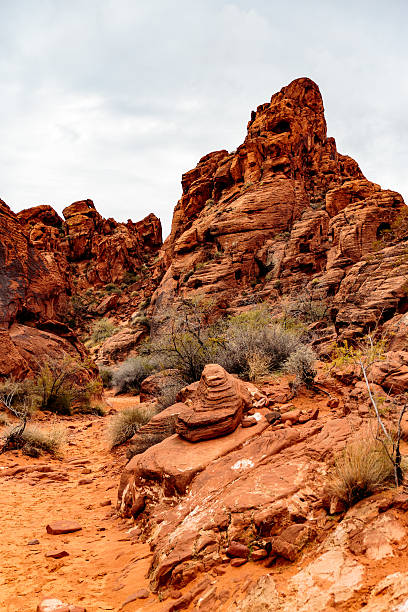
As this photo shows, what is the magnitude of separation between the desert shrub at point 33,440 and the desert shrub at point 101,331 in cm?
2652

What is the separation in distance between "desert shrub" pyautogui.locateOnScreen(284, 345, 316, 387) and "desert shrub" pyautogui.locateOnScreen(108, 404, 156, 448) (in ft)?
12.0

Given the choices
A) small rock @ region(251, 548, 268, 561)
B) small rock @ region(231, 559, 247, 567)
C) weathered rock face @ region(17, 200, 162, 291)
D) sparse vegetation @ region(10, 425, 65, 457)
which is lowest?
sparse vegetation @ region(10, 425, 65, 457)

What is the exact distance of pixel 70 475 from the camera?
695cm

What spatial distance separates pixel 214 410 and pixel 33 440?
5.52m

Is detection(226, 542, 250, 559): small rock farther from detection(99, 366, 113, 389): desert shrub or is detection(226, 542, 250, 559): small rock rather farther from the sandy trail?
detection(99, 366, 113, 389): desert shrub

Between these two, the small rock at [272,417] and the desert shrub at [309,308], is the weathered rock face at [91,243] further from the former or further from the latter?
the small rock at [272,417]

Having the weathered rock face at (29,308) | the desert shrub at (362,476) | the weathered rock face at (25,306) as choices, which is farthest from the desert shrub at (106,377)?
the desert shrub at (362,476)

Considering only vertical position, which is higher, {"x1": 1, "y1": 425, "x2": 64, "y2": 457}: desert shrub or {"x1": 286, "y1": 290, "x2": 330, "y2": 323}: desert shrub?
{"x1": 286, "y1": 290, "x2": 330, "y2": 323}: desert shrub

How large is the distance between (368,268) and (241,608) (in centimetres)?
1346

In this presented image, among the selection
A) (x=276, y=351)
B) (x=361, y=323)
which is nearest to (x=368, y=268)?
(x=361, y=323)

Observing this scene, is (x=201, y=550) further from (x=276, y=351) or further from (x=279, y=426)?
(x=276, y=351)

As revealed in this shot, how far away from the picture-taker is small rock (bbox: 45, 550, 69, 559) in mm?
3586

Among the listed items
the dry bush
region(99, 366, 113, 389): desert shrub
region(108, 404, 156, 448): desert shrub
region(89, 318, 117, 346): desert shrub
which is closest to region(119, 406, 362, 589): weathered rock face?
the dry bush

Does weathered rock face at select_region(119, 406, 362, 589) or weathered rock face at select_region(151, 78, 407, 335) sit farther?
weathered rock face at select_region(151, 78, 407, 335)
